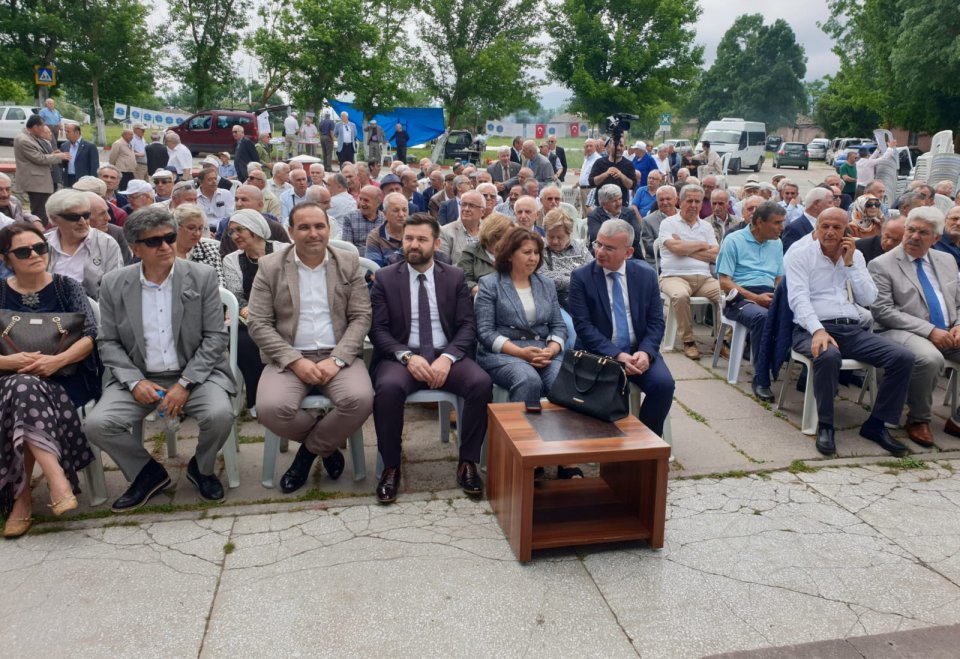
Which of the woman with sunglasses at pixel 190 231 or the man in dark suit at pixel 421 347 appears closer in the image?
the man in dark suit at pixel 421 347

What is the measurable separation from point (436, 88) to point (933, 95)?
62.2 ft

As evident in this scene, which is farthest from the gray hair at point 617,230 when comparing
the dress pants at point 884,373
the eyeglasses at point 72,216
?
the eyeglasses at point 72,216

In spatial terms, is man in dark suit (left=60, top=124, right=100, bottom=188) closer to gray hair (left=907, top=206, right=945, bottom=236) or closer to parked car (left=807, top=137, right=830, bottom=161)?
gray hair (left=907, top=206, right=945, bottom=236)

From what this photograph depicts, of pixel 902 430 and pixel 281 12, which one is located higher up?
pixel 281 12

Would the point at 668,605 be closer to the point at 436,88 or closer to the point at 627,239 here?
the point at 627,239

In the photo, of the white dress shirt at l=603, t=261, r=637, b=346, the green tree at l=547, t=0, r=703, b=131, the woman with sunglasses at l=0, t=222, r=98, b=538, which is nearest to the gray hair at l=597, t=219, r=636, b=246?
the white dress shirt at l=603, t=261, r=637, b=346

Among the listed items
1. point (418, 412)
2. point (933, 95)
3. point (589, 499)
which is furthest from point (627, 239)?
point (933, 95)

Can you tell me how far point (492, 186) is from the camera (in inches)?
265

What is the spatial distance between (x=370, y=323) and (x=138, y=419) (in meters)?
1.23

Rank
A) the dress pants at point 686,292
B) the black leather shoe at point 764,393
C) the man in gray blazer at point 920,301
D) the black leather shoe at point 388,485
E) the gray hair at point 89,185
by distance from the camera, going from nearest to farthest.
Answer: the black leather shoe at point 388,485
the man in gray blazer at point 920,301
the black leather shoe at point 764,393
the gray hair at point 89,185
the dress pants at point 686,292

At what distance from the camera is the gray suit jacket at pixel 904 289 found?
4.63 metres

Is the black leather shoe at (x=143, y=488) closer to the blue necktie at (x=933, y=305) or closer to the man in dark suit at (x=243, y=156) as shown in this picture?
the blue necktie at (x=933, y=305)

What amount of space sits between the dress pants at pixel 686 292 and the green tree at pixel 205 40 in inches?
983

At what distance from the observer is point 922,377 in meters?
4.31
